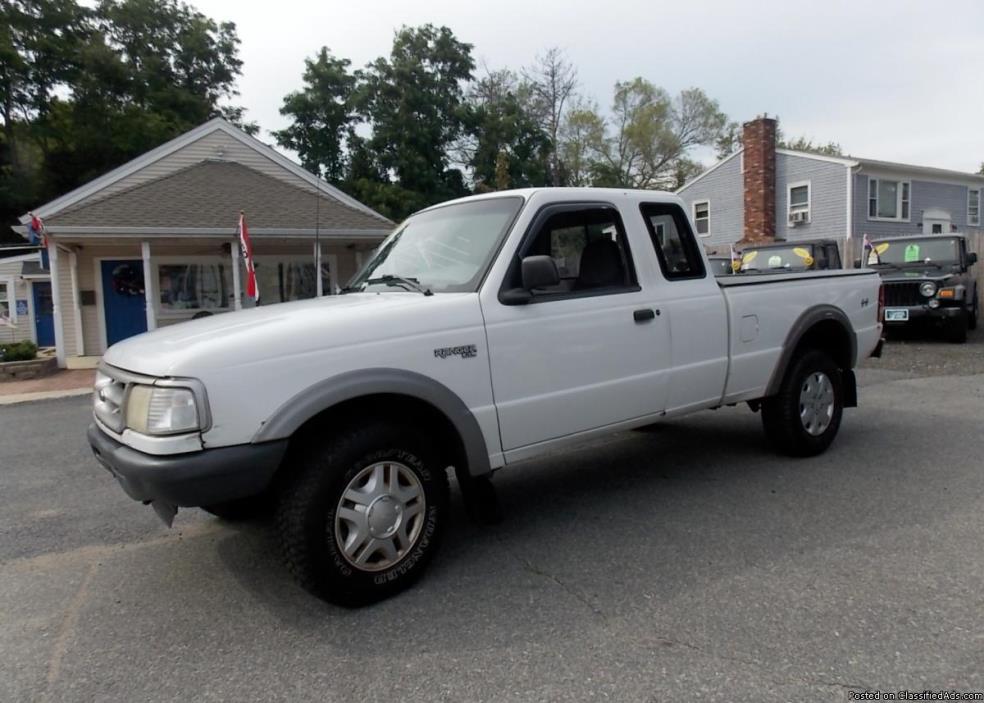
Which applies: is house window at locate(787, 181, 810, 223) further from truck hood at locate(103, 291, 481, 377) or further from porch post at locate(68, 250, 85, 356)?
truck hood at locate(103, 291, 481, 377)

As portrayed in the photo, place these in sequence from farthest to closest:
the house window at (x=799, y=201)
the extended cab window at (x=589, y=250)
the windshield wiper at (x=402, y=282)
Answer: the house window at (x=799, y=201)
the extended cab window at (x=589, y=250)
the windshield wiper at (x=402, y=282)

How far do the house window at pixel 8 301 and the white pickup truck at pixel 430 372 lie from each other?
2056 cm

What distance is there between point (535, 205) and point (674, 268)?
1175mm

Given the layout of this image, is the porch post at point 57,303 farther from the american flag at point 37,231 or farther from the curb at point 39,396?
the curb at point 39,396

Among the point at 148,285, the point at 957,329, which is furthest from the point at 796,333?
the point at 148,285

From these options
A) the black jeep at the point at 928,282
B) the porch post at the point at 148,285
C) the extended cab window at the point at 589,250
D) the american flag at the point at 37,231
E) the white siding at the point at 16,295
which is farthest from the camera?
the white siding at the point at 16,295

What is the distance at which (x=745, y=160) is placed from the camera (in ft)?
85.1

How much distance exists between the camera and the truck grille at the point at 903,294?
38.3 ft

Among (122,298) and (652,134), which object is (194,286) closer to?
(122,298)

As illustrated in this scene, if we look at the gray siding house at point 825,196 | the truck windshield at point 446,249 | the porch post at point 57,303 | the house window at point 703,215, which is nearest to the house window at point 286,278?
the porch post at point 57,303

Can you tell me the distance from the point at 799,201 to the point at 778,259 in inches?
551

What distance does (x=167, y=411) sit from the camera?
8.83 ft

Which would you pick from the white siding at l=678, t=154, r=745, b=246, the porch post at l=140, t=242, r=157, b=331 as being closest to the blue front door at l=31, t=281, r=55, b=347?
the porch post at l=140, t=242, r=157, b=331

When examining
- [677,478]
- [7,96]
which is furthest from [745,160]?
[7,96]
